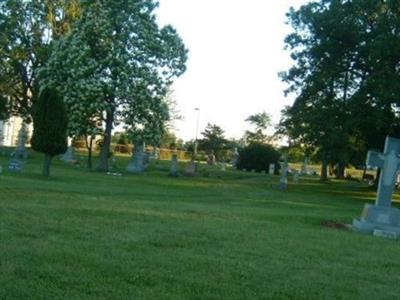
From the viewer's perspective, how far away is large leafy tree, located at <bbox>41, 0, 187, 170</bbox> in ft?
128

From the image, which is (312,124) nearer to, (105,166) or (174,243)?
(105,166)

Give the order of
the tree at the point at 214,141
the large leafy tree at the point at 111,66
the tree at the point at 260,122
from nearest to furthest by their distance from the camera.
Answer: the large leafy tree at the point at 111,66
the tree at the point at 214,141
the tree at the point at 260,122

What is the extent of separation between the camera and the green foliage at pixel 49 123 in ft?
88.6

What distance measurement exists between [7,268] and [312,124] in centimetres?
3168

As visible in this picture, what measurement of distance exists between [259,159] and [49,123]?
40.1m

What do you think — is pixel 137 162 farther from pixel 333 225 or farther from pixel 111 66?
pixel 333 225

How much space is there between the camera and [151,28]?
41.3 meters

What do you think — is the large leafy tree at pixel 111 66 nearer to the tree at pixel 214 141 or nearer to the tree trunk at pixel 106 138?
the tree trunk at pixel 106 138

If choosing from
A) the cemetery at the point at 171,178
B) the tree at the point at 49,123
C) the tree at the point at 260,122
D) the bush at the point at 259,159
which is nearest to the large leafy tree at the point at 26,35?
the cemetery at the point at 171,178

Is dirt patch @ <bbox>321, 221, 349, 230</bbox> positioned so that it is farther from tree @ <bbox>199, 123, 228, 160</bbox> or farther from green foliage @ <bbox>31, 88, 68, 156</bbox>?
tree @ <bbox>199, 123, 228, 160</bbox>

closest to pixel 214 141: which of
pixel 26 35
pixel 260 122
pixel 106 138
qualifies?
pixel 260 122

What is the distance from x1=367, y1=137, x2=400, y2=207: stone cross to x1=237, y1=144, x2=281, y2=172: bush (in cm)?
4693

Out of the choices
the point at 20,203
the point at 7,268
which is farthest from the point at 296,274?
the point at 20,203

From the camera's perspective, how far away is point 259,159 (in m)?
65.3
